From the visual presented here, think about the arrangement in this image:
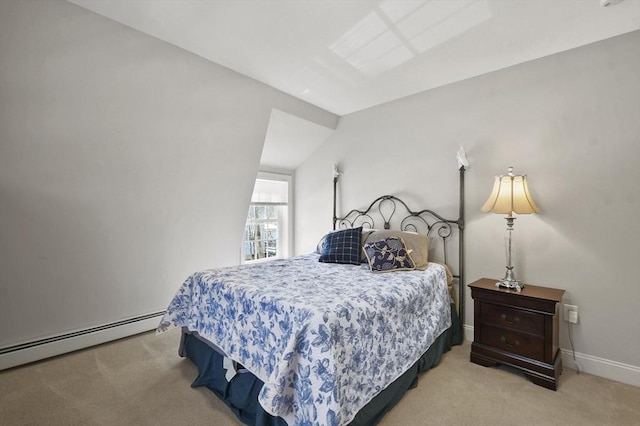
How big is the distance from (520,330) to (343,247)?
5.22 ft

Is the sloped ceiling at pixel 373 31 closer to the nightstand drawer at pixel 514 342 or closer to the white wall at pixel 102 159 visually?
the white wall at pixel 102 159

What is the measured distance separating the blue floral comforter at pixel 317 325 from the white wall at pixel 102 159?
0.91 meters

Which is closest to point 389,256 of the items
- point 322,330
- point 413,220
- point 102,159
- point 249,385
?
point 413,220

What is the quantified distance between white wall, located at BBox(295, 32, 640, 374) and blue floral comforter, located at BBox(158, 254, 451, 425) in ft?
2.84

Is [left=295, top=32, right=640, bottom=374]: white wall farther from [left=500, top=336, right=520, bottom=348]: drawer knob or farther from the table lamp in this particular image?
[left=500, top=336, right=520, bottom=348]: drawer knob

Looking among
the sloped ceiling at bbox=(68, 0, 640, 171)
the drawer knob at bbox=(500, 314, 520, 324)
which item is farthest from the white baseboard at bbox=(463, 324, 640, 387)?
the sloped ceiling at bbox=(68, 0, 640, 171)

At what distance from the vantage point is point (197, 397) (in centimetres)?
194

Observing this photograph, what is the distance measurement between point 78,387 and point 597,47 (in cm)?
456

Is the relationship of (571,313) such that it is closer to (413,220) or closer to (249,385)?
(413,220)

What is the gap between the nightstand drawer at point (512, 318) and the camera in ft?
7.09

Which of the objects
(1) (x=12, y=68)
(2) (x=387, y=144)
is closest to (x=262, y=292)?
(1) (x=12, y=68)

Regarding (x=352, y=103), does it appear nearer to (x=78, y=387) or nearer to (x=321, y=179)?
(x=321, y=179)

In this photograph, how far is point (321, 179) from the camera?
4.29 m

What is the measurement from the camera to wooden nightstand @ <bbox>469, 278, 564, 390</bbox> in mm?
2105
